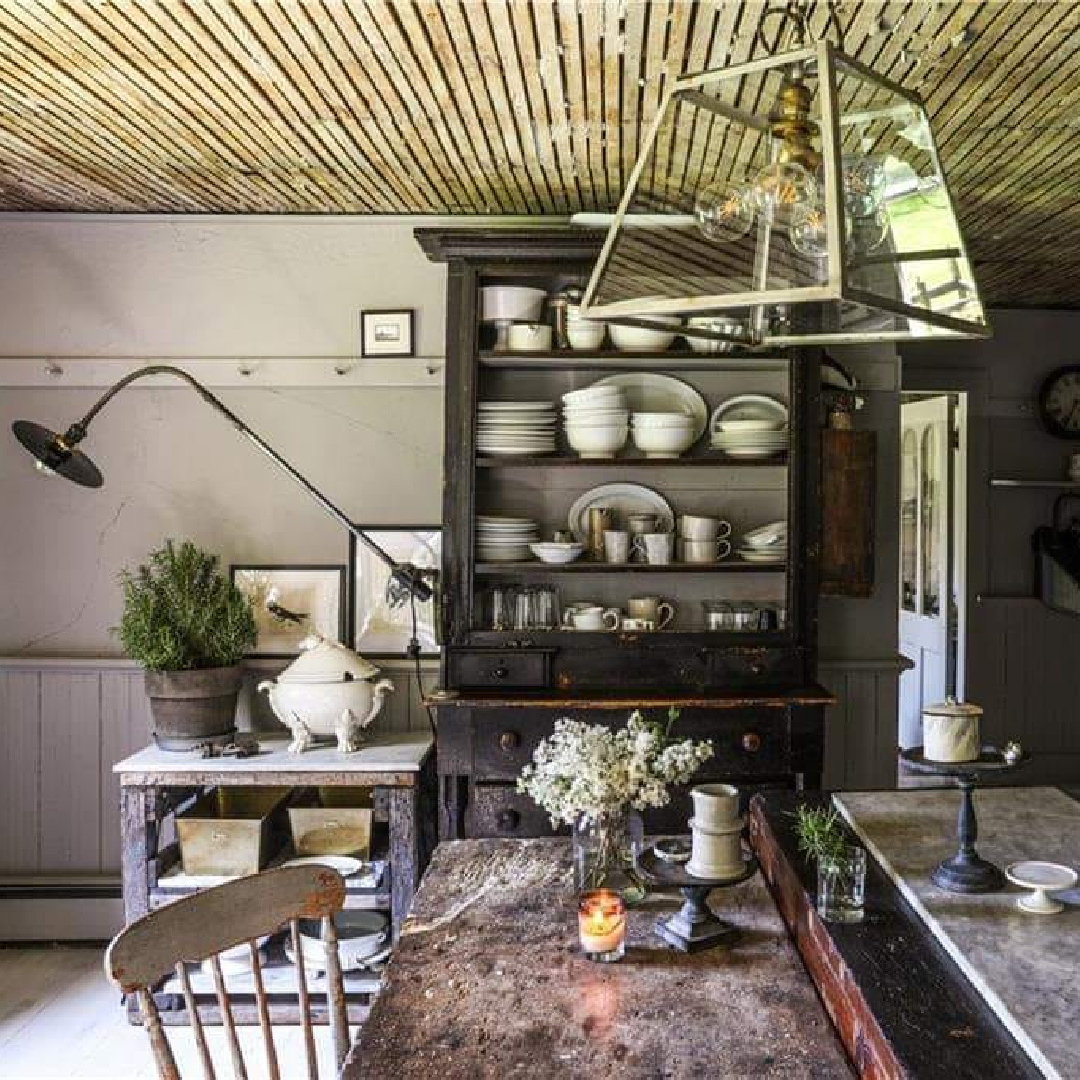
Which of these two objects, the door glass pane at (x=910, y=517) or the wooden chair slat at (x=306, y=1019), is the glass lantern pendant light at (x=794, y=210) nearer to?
the wooden chair slat at (x=306, y=1019)

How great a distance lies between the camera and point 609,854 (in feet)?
6.00

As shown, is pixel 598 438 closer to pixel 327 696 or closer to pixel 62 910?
pixel 327 696

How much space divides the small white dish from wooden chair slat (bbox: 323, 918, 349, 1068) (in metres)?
1.07

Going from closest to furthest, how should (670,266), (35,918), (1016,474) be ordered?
(670,266) < (35,918) < (1016,474)

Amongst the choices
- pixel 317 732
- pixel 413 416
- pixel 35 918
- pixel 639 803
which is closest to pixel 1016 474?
pixel 413 416

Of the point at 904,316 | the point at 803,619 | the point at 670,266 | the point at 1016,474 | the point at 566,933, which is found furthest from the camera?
the point at 1016,474

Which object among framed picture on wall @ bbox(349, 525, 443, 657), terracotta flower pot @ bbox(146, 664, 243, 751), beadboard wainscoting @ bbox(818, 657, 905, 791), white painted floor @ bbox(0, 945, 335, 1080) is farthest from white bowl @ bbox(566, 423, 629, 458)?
white painted floor @ bbox(0, 945, 335, 1080)

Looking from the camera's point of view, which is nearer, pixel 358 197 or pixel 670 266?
pixel 670 266

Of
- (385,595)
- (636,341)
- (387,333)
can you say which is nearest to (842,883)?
(636,341)

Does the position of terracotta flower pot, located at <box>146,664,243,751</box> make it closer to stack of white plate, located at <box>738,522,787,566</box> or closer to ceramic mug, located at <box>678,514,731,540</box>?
ceramic mug, located at <box>678,514,731,540</box>

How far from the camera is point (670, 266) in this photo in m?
1.44

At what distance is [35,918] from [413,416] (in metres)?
2.20

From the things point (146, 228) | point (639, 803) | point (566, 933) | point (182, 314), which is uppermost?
point (146, 228)

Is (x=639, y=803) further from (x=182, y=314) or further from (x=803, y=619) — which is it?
(x=182, y=314)
